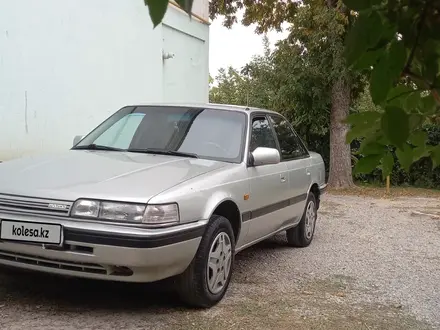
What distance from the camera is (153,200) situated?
3.63 m

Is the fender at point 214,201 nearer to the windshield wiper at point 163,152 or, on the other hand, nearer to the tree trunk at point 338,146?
the windshield wiper at point 163,152

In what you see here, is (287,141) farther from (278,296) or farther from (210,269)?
(210,269)

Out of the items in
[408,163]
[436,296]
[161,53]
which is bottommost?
[436,296]

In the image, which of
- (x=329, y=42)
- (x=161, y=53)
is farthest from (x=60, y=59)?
(x=329, y=42)

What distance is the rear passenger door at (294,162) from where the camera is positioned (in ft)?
19.4

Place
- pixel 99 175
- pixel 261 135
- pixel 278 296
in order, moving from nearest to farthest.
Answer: pixel 99 175
pixel 278 296
pixel 261 135

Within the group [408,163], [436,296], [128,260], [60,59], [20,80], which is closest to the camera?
[408,163]

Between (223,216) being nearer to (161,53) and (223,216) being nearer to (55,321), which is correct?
(55,321)

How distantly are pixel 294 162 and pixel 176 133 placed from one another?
1579mm

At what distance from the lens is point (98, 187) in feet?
12.3

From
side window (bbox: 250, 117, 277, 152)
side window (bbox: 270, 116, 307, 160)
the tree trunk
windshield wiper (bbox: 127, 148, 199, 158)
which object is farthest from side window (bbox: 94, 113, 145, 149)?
the tree trunk

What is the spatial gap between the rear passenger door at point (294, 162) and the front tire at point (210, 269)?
5.31 feet

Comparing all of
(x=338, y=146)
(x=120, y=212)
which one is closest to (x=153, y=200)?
(x=120, y=212)

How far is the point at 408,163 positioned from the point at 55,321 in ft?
9.48
